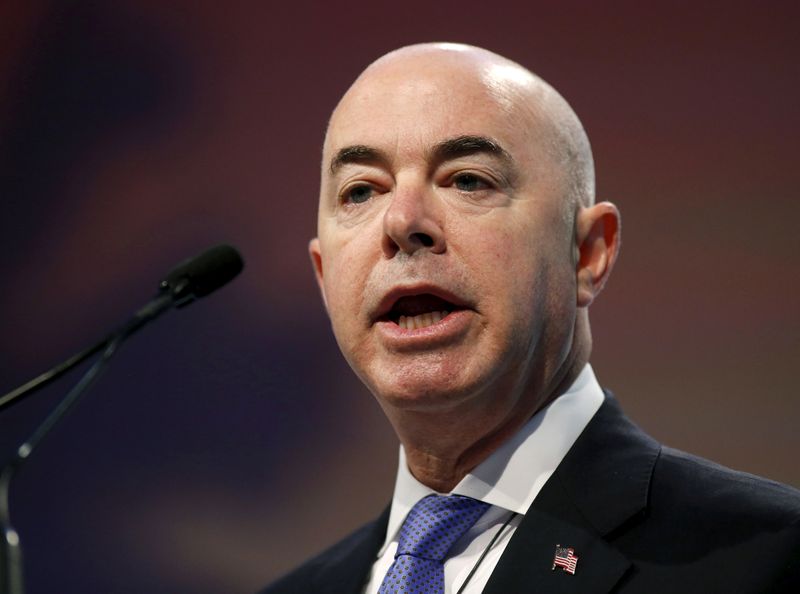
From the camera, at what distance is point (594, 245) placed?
223 centimetres

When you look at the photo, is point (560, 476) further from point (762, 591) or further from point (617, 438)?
point (762, 591)

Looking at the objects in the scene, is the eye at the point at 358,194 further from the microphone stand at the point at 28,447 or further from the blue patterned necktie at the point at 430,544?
the blue patterned necktie at the point at 430,544

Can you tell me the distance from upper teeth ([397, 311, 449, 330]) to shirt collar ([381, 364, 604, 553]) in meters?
0.31

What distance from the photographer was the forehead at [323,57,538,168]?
206 cm

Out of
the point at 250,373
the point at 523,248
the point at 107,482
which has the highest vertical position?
the point at 523,248

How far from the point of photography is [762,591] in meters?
1.72

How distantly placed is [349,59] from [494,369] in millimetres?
1446

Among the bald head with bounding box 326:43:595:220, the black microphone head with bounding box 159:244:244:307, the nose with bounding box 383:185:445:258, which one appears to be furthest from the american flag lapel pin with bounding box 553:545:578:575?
the black microphone head with bounding box 159:244:244:307

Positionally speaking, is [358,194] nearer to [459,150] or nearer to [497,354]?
[459,150]

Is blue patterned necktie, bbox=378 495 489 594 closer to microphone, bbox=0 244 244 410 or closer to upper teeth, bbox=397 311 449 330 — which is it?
upper teeth, bbox=397 311 449 330

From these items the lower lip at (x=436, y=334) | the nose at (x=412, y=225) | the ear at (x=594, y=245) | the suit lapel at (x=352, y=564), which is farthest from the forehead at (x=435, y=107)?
the suit lapel at (x=352, y=564)

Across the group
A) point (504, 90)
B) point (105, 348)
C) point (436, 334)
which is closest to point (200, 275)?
point (105, 348)

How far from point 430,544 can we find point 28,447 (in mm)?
747

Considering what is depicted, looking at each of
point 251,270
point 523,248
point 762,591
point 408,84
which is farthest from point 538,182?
point 251,270
